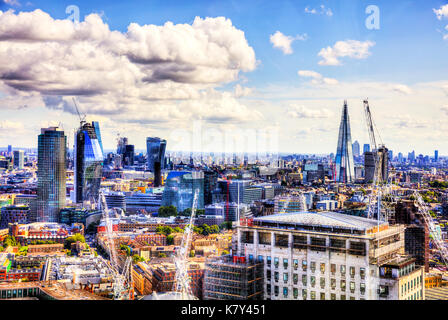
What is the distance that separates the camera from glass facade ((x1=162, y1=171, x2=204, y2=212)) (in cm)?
1548

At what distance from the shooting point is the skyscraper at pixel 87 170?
18.1m

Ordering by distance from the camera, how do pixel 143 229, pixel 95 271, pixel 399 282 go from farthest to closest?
pixel 143 229 → pixel 95 271 → pixel 399 282

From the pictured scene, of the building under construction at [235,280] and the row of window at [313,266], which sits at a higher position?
the row of window at [313,266]

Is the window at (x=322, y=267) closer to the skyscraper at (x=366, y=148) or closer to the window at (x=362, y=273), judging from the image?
the window at (x=362, y=273)

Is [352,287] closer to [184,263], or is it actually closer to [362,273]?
[362,273]

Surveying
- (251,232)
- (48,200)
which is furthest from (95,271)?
(48,200)

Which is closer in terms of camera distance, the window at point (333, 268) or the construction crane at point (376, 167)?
the window at point (333, 268)

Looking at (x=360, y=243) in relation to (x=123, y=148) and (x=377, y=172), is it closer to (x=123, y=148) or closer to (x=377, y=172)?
(x=377, y=172)

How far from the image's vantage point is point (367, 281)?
4273mm

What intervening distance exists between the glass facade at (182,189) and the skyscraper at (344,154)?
13.8ft

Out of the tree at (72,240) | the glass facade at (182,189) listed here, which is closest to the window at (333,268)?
the tree at (72,240)

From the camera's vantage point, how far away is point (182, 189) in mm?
16500
